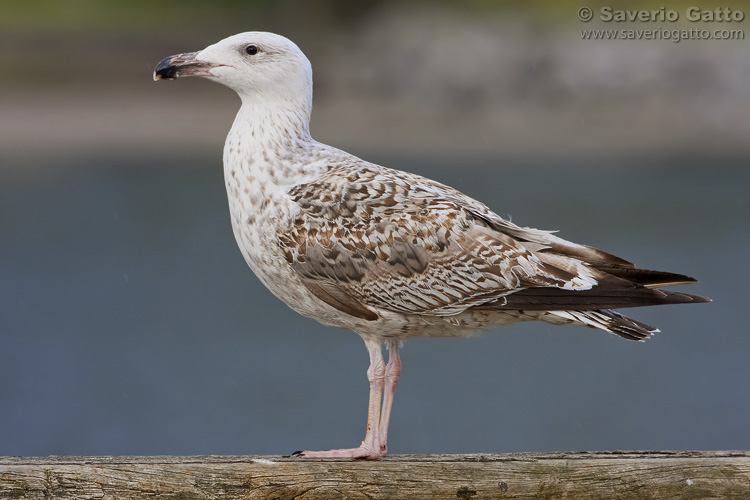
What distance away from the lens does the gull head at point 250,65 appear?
4.62 m

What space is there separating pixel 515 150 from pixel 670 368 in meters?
5.67

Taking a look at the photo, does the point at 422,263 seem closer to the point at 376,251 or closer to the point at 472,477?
the point at 376,251

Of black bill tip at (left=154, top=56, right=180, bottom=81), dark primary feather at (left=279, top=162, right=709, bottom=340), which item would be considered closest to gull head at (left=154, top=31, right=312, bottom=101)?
black bill tip at (left=154, top=56, right=180, bottom=81)

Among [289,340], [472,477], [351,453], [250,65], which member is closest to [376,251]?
[351,453]

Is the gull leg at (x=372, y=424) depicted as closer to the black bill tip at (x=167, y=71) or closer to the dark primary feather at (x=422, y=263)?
the dark primary feather at (x=422, y=263)

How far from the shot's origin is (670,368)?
50.4ft

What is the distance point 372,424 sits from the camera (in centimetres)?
447

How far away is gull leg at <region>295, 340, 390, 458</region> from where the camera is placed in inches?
167

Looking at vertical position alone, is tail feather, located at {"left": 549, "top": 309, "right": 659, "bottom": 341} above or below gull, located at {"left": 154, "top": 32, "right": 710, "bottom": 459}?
below

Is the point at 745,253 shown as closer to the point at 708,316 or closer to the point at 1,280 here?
the point at 708,316

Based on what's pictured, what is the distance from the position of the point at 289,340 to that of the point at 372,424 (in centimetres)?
1329
